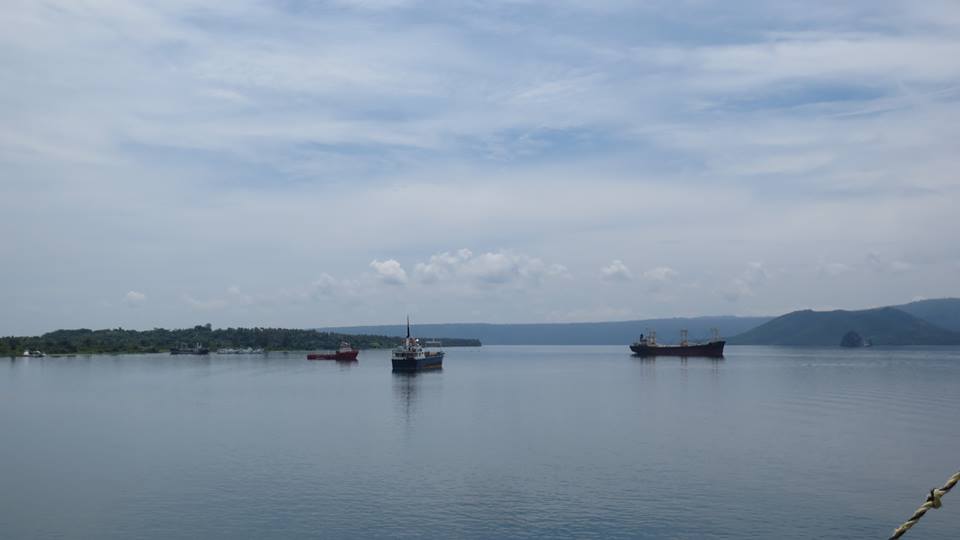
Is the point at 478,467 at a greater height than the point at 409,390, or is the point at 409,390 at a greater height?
the point at 478,467

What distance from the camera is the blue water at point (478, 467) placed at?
43312 millimetres

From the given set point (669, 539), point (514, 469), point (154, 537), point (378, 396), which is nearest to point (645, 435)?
point (514, 469)

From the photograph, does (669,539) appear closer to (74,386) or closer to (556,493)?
(556,493)

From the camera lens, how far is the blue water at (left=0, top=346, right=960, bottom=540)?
142 feet

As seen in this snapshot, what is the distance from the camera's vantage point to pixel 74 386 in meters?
156

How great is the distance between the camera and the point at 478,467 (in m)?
59.6

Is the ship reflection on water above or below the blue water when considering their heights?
below

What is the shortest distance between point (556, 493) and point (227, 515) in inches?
835

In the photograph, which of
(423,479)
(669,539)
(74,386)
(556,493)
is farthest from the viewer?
(74,386)

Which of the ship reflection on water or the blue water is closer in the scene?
the blue water

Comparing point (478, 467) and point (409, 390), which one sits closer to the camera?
point (478, 467)

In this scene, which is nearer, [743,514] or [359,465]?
[743,514]

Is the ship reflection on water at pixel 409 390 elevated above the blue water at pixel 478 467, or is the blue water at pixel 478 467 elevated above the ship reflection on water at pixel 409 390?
the blue water at pixel 478 467

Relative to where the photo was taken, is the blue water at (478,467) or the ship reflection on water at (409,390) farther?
the ship reflection on water at (409,390)
